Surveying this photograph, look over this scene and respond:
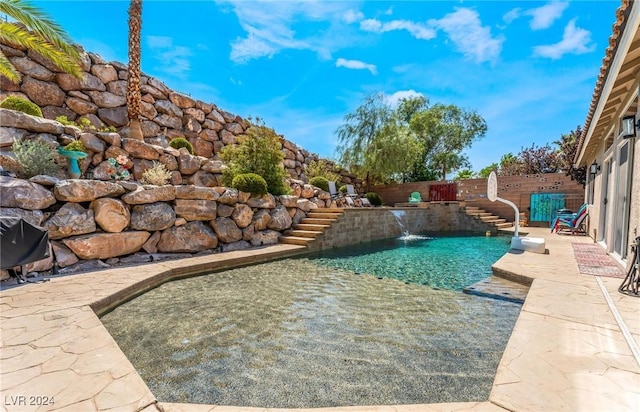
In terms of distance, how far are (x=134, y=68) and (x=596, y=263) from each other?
41.8 ft

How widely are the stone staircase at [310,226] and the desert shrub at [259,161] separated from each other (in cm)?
121

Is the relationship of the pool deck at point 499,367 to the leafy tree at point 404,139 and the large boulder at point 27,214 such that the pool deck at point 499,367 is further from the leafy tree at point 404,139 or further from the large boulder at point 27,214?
the leafy tree at point 404,139

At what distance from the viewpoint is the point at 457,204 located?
14.1m

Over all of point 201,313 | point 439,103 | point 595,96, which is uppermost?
point 439,103

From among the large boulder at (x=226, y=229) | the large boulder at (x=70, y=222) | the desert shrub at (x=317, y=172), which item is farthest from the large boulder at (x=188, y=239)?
the desert shrub at (x=317, y=172)

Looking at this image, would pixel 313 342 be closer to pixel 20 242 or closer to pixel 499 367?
pixel 499 367

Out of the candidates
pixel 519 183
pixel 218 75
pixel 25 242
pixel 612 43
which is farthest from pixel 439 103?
pixel 25 242

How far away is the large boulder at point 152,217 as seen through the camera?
5.61 meters

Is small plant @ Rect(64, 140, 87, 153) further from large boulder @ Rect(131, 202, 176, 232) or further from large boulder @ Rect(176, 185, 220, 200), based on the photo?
large boulder @ Rect(176, 185, 220, 200)

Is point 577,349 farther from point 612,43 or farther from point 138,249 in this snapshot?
point 138,249

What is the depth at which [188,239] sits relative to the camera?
244 inches

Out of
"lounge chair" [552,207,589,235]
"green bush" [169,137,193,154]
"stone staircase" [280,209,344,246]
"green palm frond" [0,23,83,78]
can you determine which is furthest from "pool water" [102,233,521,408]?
"lounge chair" [552,207,589,235]

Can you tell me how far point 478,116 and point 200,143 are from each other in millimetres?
20380

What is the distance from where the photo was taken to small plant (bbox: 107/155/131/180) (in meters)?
6.43
